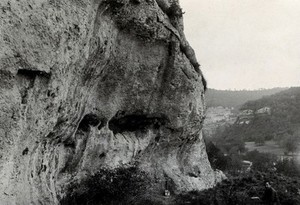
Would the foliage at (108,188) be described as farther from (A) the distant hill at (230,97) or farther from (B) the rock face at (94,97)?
(A) the distant hill at (230,97)

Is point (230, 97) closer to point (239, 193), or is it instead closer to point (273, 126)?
point (273, 126)

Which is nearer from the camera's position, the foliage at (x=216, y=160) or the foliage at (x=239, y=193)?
the foliage at (x=239, y=193)

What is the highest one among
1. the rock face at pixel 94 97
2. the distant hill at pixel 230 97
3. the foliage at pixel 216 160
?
the distant hill at pixel 230 97

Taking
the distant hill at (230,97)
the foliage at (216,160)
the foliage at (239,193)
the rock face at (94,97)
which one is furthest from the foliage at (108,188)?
the distant hill at (230,97)

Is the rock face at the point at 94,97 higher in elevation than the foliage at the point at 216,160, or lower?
higher

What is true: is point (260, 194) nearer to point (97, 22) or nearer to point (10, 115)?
point (97, 22)

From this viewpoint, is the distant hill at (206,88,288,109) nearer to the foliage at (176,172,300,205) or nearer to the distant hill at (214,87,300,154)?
the distant hill at (214,87,300,154)
